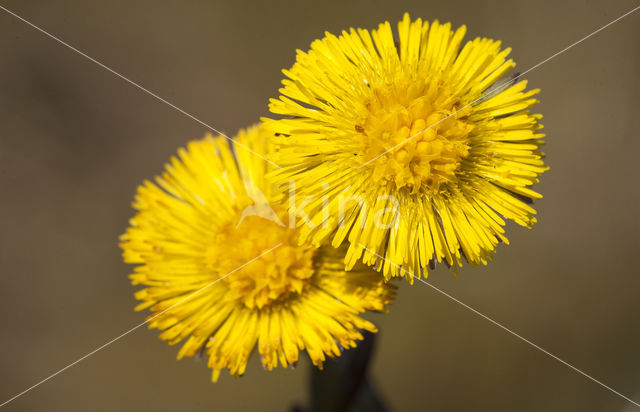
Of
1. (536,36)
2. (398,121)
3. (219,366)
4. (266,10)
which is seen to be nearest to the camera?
(398,121)

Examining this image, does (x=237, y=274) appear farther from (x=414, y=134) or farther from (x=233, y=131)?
(x=233, y=131)

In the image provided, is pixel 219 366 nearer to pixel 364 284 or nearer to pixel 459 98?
pixel 364 284

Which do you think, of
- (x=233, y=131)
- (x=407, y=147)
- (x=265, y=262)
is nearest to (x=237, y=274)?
(x=265, y=262)

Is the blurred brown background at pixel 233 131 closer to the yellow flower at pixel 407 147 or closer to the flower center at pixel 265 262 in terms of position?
the flower center at pixel 265 262

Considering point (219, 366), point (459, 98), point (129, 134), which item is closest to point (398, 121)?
point (459, 98)

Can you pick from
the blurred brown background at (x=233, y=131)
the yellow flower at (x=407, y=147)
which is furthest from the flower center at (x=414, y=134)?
the blurred brown background at (x=233, y=131)

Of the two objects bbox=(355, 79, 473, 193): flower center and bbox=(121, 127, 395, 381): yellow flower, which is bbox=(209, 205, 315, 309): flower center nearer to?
bbox=(121, 127, 395, 381): yellow flower

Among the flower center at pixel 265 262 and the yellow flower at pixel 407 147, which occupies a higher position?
the yellow flower at pixel 407 147
